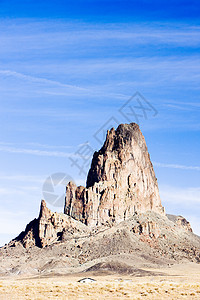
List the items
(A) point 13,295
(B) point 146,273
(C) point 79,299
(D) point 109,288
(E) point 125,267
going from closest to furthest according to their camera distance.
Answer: (C) point 79,299
(A) point 13,295
(D) point 109,288
(B) point 146,273
(E) point 125,267

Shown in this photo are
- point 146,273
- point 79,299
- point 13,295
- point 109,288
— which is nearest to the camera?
point 79,299

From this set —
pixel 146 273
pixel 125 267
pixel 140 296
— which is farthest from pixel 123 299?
pixel 125 267

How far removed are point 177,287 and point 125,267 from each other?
11049cm

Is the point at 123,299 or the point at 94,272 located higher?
the point at 94,272

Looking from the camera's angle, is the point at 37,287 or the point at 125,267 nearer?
the point at 37,287

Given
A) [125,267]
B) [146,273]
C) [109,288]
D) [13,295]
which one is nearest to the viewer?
[13,295]

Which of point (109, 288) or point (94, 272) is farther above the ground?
point (94, 272)

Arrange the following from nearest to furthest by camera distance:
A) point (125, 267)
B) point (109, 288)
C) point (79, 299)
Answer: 1. point (79, 299)
2. point (109, 288)
3. point (125, 267)

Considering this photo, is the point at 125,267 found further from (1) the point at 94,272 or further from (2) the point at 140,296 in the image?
(2) the point at 140,296

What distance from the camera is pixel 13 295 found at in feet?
268

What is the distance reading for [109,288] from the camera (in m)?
87.9

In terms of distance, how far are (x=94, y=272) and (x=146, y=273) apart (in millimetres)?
19378

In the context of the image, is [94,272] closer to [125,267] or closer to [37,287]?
[125,267]

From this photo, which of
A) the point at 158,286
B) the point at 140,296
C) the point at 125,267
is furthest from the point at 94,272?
the point at 140,296
